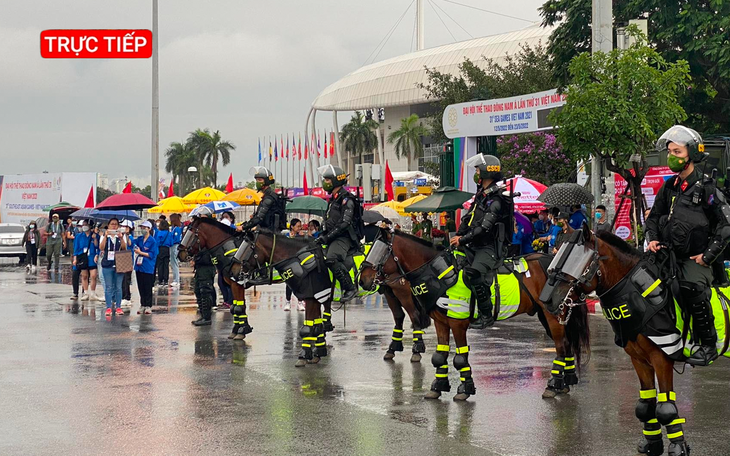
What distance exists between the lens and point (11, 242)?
1596 inches

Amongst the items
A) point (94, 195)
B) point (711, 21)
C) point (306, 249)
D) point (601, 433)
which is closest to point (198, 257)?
point (306, 249)

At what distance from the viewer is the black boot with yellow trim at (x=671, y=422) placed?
23.0ft

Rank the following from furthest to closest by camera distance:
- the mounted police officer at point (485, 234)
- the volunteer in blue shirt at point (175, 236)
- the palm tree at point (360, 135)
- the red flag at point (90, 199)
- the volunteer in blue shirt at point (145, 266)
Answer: the palm tree at point (360, 135), the red flag at point (90, 199), the volunteer in blue shirt at point (175, 236), the volunteer in blue shirt at point (145, 266), the mounted police officer at point (485, 234)

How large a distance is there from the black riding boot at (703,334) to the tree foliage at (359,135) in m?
95.5

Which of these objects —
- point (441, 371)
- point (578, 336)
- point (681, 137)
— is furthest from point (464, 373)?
point (681, 137)

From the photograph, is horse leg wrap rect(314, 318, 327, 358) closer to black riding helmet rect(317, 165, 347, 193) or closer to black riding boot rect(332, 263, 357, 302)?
black riding boot rect(332, 263, 357, 302)

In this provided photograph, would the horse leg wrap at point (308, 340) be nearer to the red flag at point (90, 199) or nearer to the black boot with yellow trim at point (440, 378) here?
the black boot with yellow trim at point (440, 378)

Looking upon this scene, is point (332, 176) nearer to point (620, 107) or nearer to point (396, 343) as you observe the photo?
→ point (396, 343)

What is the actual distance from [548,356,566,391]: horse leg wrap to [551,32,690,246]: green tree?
854cm

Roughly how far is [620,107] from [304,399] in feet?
34.2

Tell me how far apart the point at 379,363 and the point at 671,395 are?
18.4ft

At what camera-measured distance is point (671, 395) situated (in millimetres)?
7102

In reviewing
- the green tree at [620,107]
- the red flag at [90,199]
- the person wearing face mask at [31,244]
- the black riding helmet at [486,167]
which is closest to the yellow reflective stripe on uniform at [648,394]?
the black riding helmet at [486,167]

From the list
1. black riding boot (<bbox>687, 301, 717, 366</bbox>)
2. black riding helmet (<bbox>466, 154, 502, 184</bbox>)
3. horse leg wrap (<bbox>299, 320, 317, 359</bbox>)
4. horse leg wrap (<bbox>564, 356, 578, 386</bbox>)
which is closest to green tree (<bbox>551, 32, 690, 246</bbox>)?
horse leg wrap (<bbox>299, 320, 317, 359</bbox>)
